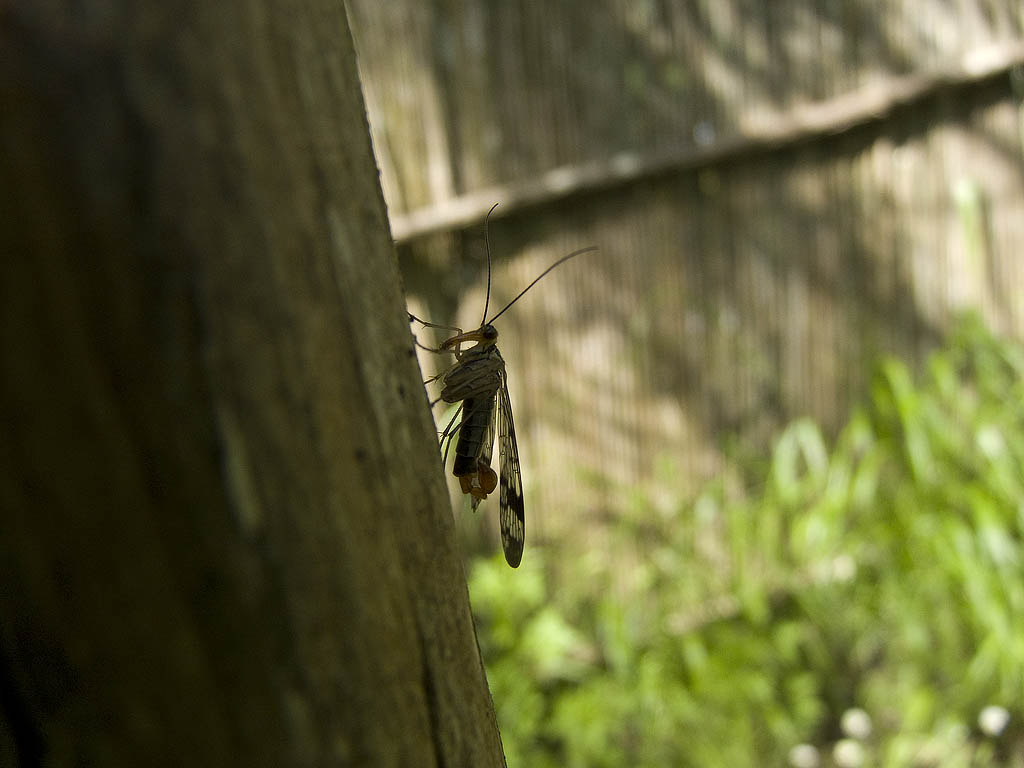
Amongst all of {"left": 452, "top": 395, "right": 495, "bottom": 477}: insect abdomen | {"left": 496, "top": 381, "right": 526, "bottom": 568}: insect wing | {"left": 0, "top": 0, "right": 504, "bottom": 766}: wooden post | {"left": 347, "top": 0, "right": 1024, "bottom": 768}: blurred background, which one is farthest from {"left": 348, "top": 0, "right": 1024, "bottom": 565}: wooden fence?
{"left": 0, "top": 0, "right": 504, "bottom": 766}: wooden post

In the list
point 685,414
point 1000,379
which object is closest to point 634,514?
point 685,414

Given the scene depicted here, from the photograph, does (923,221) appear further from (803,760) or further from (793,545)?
(803,760)

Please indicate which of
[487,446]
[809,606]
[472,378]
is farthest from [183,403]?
[809,606]

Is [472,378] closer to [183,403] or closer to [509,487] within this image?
[509,487]

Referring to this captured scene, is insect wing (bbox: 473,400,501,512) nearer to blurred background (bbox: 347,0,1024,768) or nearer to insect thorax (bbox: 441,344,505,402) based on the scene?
insect thorax (bbox: 441,344,505,402)

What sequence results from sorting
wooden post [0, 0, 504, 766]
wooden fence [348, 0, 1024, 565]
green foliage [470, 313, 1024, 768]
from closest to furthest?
wooden post [0, 0, 504, 766]
wooden fence [348, 0, 1024, 565]
green foliage [470, 313, 1024, 768]

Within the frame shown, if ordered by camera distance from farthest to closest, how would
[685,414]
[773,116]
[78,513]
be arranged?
[685,414]
[773,116]
[78,513]

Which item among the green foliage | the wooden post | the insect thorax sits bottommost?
the green foliage

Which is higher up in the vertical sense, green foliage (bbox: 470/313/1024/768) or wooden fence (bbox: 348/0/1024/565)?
wooden fence (bbox: 348/0/1024/565)
